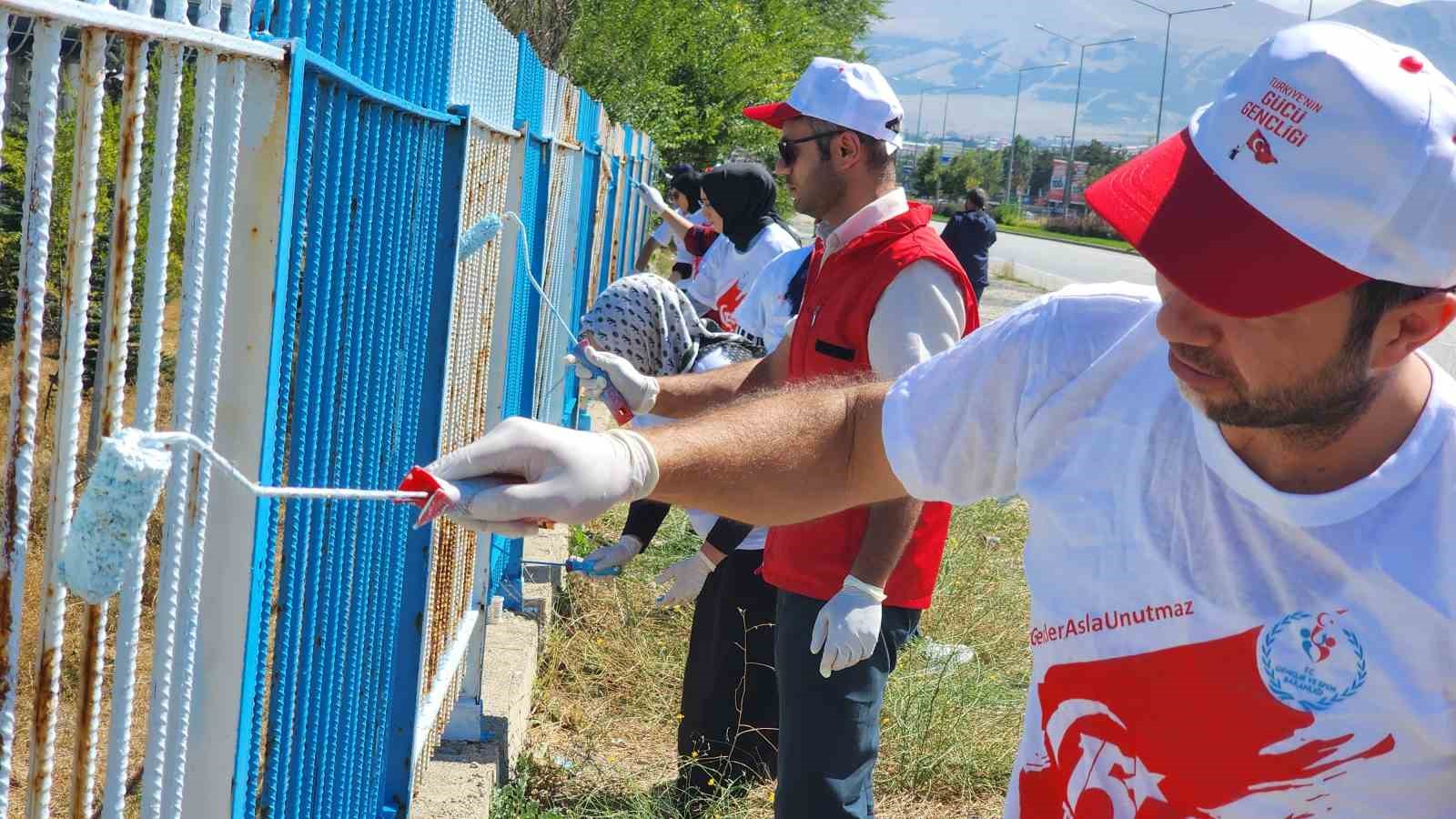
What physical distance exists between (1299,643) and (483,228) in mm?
2351

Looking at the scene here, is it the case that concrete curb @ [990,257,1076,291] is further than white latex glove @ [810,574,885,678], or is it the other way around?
concrete curb @ [990,257,1076,291]

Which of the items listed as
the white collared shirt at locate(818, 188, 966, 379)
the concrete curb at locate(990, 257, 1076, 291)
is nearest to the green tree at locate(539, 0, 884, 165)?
the concrete curb at locate(990, 257, 1076, 291)

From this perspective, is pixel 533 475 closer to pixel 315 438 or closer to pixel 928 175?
pixel 315 438

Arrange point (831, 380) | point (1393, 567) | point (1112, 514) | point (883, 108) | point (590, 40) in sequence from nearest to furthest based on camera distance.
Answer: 1. point (1393, 567)
2. point (1112, 514)
3. point (831, 380)
4. point (883, 108)
5. point (590, 40)

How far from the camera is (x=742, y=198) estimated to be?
6.87m

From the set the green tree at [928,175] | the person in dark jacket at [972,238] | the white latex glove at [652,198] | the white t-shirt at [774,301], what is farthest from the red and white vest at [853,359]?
the green tree at [928,175]

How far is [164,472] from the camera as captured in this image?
4.66ft

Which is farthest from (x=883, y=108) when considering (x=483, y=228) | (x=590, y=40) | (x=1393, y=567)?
(x=590, y=40)

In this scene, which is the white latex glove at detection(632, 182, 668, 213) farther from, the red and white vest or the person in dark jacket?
the red and white vest

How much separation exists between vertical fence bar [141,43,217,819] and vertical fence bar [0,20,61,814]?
0.31m

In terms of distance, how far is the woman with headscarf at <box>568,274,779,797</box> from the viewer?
175 inches

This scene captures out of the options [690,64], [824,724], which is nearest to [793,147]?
[824,724]

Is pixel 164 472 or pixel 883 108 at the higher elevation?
pixel 883 108

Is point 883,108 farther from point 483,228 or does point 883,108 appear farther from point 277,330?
point 277,330
